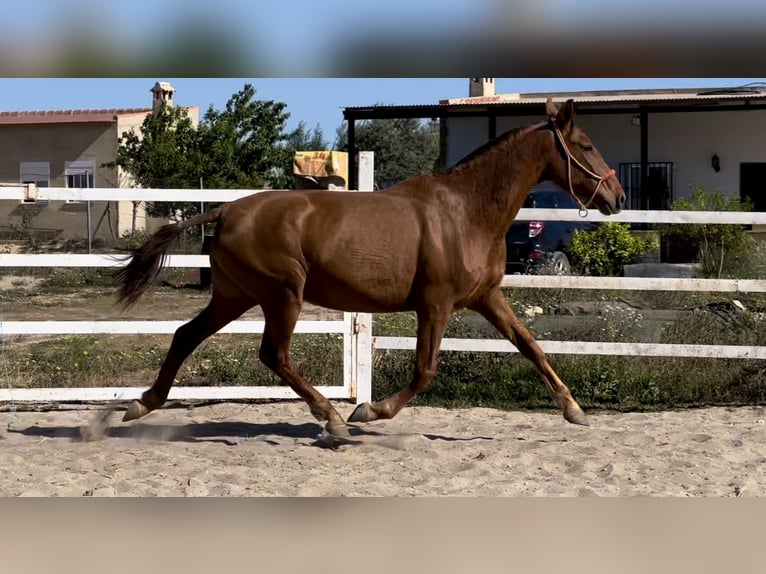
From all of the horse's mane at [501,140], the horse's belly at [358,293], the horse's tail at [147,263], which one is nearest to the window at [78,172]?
the horse's tail at [147,263]

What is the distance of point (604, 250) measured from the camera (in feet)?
39.7

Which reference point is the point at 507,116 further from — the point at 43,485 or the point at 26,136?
the point at 43,485

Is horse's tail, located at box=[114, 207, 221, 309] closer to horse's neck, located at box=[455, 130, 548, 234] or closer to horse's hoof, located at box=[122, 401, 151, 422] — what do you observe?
horse's hoof, located at box=[122, 401, 151, 422]

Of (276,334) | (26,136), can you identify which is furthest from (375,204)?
(26,136)

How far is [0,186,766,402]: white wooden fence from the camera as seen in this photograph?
7.09 m

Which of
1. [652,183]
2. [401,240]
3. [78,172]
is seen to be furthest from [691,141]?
[401,240]

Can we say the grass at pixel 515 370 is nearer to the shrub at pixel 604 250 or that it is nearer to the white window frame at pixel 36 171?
the shrub at pixel 604 250

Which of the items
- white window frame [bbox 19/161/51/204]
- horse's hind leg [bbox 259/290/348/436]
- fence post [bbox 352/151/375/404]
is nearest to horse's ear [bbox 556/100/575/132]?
fence post [bbox 352/151/375/404]

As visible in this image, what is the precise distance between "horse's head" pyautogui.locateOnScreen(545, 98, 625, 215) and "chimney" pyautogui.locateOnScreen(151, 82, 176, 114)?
2432cm

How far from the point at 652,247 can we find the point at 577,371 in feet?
19.0

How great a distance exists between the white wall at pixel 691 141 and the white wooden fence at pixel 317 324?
15.7m

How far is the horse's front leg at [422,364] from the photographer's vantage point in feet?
19.3

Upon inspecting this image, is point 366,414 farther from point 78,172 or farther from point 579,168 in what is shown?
point 78,172

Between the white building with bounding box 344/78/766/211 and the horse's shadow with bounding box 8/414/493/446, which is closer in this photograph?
the horse's shadow with bounding box 8/414/493/446
